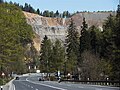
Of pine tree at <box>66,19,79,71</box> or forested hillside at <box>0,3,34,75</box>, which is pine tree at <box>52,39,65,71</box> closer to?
pine tree at <box>66,19,79,71</box>

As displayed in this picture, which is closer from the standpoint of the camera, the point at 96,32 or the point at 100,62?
the point at 100,62

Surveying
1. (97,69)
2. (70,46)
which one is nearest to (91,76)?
(97,69)

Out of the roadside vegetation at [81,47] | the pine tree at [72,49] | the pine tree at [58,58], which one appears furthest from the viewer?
the pine tree at [58,58]

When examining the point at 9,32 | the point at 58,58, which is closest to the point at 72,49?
the point at 58,58

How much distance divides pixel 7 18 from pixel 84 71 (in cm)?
2141

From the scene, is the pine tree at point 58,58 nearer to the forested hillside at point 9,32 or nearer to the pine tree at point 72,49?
the pine tree at point 72,49

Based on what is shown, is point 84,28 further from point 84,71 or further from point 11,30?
point 11,30

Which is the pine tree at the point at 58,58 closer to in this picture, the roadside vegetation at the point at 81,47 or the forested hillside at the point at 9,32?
the roadside vegetation at the point at 81,47

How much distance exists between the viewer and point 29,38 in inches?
3666

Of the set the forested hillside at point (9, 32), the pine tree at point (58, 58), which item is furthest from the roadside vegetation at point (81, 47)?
the pine tree at point (58, 58)

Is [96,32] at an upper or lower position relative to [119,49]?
upper

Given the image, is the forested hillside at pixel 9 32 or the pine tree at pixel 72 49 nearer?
the forested hillside at pixel 9 32

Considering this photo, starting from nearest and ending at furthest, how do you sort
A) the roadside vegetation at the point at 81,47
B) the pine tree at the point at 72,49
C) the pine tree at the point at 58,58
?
the roadside vegetation at the point at 81,47 → the pine tree at the point at 72,49 → the pine tree at the point at 58,58

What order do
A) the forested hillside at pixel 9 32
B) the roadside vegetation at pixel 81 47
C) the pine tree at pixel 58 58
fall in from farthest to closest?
1. the pine tree at pixel 58 58
2. the forested hillside at pixel 9 32
3. the roadside vegetation at pixel 81 47
